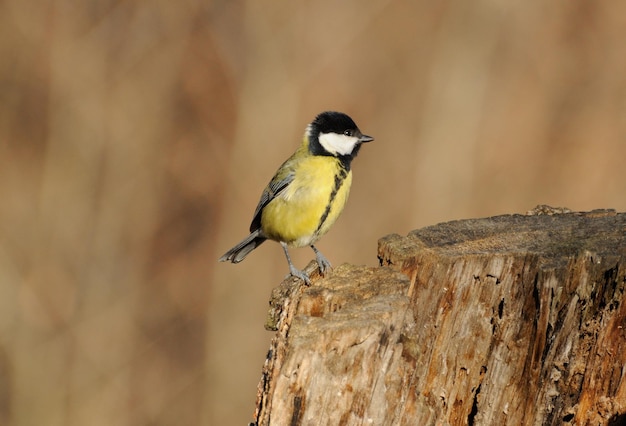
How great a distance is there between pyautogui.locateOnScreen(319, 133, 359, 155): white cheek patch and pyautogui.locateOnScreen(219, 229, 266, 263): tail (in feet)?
1.98

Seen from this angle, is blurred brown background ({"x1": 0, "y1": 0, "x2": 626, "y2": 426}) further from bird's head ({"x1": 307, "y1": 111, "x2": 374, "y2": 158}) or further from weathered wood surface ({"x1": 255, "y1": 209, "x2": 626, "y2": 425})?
weathered wood surface ({"x1": 255, "y1": 209, "x2": 626, "y2": 425})

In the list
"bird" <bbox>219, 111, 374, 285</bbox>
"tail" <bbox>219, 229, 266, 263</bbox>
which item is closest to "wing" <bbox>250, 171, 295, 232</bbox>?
"bird" <bbox>219, 111, 374, 285</bbox>

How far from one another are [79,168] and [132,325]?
38.5 inches

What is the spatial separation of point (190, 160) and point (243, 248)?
2.69 ft

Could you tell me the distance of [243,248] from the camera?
450cm

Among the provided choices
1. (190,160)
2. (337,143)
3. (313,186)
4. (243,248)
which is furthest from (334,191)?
(190,160)

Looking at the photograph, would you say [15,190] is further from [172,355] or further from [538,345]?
[538,345]

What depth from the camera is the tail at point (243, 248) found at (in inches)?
174

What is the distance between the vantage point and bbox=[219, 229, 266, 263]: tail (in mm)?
4418

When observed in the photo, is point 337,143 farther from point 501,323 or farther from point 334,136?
point 501,323

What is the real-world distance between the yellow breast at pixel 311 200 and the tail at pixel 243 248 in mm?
349

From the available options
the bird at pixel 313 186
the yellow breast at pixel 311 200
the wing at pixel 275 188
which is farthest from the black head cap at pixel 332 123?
the wing at pixel 275 188

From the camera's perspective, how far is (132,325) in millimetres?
5000

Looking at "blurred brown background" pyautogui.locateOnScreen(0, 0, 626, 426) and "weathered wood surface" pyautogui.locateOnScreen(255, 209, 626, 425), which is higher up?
"blurred brown background" pyautogui.locateOnScreen(0, 0, 626, 426)
